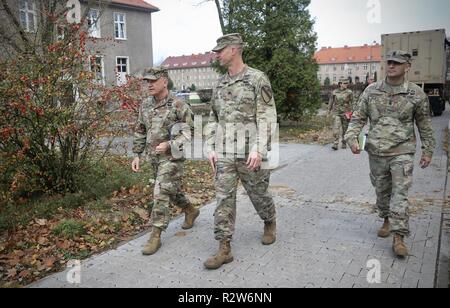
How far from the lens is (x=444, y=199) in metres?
6.11

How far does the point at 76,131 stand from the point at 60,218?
1.32 m

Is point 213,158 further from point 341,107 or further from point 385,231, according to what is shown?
point 341,107

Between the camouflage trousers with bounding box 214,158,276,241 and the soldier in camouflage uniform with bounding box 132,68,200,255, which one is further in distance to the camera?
the soldier in camouflage uniform with bounding box 132,68,200,255

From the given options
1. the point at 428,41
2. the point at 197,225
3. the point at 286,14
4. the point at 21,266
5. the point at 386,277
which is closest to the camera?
the point at 386,277

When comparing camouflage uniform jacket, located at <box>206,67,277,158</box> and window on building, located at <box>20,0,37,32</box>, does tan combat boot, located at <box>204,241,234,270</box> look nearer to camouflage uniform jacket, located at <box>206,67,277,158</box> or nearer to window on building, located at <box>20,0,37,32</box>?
camouflage uniform jacket, located at <box>206,67,277,158</box>

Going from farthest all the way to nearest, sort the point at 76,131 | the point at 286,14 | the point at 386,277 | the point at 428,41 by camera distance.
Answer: the point at 428,41
the point at 286,14
the point at 76,131
the point at 386,277

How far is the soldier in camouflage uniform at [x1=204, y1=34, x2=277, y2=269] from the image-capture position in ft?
13.1

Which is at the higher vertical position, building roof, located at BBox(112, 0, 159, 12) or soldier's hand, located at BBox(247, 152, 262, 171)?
building roof, located at BBox(112, 0, 159, 12)

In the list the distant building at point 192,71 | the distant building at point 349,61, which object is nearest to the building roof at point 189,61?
the distant building at point 192,71

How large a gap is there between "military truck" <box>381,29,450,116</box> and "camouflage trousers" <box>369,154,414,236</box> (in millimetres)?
15858

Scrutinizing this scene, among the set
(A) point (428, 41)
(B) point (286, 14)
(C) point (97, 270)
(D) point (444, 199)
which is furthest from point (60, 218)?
(A) point (428, 41)

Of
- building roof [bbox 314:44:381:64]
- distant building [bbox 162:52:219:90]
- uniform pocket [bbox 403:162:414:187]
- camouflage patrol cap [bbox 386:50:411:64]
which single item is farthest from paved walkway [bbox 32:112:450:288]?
distant building [bbox 162:52:219:90]

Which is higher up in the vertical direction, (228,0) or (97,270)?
(228,0)

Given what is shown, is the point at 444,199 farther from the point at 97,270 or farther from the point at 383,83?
the point at 97,270
